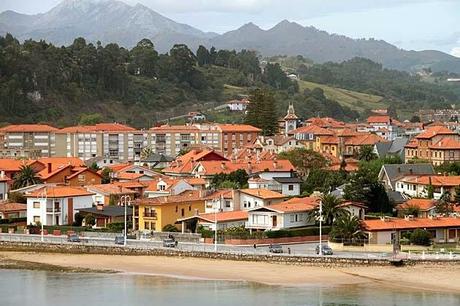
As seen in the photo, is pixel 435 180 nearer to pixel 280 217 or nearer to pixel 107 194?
pixel 280 217

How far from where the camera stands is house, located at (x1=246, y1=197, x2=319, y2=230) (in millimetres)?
46094

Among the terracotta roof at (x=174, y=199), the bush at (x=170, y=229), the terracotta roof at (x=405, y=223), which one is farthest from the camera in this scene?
the terracotta roof at (x=174, y=199)

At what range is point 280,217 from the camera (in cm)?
4609

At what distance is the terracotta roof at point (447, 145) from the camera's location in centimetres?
6869

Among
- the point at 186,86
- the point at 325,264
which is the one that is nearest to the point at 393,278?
the point at 325,264

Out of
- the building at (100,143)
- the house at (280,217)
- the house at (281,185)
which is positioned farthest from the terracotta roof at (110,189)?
the building at (100,143)

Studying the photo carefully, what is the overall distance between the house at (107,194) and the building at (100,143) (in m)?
29.3

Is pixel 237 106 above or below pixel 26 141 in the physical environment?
above

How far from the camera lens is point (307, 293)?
1373 inches

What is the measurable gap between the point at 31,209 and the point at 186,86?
238 ft

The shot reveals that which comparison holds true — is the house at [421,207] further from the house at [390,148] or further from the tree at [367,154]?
the house at [390,148]

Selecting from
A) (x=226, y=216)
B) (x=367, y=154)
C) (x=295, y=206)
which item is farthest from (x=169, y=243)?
(x=367, y=154)

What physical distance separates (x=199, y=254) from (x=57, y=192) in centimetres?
1252

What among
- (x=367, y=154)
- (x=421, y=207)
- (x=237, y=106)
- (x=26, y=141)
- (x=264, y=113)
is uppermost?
(x=237, y=106)
